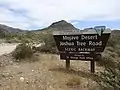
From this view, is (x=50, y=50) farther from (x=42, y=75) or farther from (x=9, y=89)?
(x=9, y=89)

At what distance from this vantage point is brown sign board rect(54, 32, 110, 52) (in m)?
12.2

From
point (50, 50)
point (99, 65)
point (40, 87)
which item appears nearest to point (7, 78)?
point (40, 87)

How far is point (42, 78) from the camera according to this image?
1073 centimetres

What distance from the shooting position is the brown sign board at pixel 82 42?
40.0 feet

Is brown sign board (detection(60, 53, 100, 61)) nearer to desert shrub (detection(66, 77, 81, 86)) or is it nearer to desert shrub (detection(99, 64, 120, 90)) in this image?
desert shrub (detection(66, 77, 81, 86))

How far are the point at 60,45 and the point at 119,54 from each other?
790 centimetres

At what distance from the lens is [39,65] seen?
13.3m

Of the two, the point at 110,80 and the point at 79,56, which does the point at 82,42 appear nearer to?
the point at 79,56

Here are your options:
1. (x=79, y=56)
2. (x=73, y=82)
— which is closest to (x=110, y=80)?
(x=73, y=82)

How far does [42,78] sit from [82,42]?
2715 mm

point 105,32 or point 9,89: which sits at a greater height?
point 105,32

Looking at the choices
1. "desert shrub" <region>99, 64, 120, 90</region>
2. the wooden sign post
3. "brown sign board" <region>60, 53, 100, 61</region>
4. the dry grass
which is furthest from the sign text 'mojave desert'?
"desert shrub" <region>99, 64, 120, 90</region>

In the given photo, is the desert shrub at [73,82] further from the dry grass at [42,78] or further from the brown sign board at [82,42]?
the brown sign board at [82,42]

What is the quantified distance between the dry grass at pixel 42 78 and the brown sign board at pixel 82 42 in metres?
0.97
